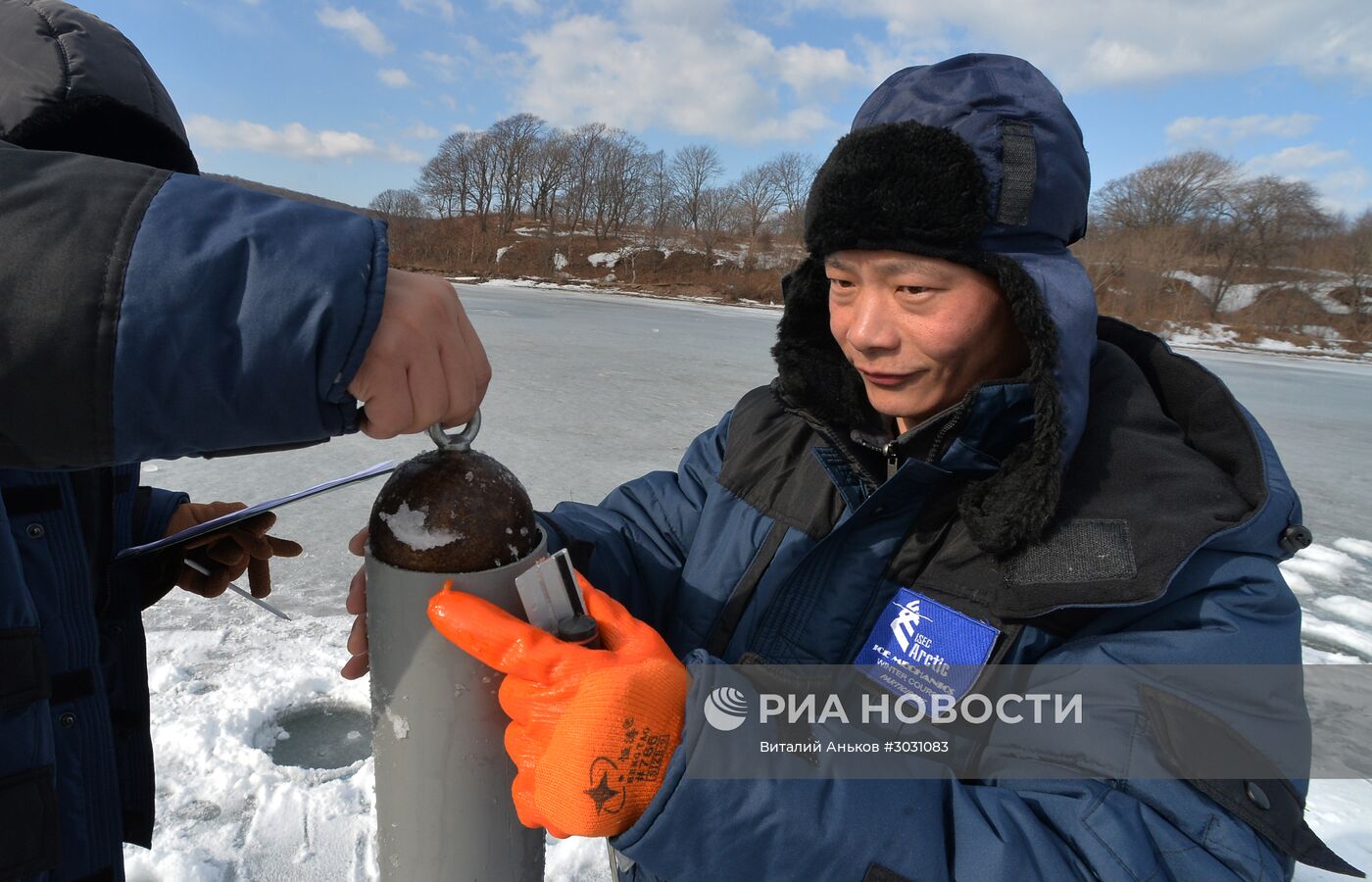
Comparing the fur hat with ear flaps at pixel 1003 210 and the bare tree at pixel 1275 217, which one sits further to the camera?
the bare tree at pixel 1275 217

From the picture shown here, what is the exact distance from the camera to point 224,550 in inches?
59.9

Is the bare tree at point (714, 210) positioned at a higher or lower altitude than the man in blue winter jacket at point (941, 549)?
higher

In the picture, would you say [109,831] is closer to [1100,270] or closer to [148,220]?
[148,220]

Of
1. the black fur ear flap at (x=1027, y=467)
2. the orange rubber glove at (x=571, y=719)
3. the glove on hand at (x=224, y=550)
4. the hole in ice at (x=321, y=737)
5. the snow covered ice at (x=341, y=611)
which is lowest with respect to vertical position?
the hole in ice at (x=321, y=737)

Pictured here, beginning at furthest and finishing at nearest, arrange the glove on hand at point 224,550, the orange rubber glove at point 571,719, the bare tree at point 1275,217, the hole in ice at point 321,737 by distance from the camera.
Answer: the bare tree at point 1275,217 → the hole in ice at point 321,737 → the glove on hand at point 224,550 → the orange rubber glove at point 571,719

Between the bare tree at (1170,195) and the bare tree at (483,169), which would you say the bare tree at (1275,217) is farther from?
the bare tree at (483,169)

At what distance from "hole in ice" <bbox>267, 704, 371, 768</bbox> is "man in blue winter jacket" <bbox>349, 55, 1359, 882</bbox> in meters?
1.06

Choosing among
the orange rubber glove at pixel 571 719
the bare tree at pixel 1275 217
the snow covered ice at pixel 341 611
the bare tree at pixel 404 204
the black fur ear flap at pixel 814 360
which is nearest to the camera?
the orange rubber glove at pixel 571 719

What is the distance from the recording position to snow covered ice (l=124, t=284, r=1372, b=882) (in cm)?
180

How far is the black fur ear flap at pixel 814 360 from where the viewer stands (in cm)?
165

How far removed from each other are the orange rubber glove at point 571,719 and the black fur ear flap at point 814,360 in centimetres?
83

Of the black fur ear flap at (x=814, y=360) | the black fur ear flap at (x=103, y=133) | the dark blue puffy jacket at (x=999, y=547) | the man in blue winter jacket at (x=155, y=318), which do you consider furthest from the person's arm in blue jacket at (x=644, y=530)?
the black fur ear flap at (x=103, y=133)

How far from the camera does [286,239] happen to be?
2.23 ft

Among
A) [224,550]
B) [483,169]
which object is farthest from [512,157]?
[224,550]
